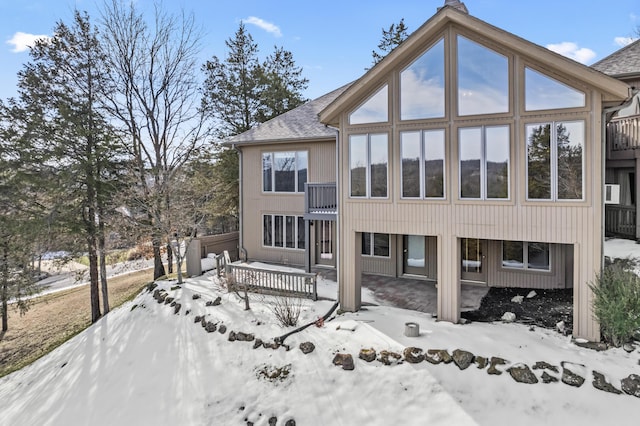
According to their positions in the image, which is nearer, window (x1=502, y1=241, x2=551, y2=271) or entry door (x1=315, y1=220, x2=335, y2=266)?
window (x1=502, y1=241, x2=551, y2=271)

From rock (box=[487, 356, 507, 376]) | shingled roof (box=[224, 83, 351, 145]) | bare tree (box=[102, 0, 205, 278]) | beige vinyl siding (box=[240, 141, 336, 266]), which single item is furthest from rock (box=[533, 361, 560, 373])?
bare tree (box=[102, 0, 205, 278])

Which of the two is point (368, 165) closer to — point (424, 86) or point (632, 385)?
point (424, 86)

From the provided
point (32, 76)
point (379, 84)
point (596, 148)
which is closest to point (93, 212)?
point (32, 76)

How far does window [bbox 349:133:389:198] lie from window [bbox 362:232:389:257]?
413 centimetres

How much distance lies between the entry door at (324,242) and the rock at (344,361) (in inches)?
283

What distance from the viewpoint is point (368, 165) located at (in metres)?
9.59

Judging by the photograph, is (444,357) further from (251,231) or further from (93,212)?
(93,212)

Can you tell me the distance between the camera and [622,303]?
6785 mm

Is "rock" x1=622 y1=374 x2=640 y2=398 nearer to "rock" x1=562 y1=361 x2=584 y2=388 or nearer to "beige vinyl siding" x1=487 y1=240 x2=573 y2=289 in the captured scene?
"rock" x1=562 y1=361 x2=584 y2=388

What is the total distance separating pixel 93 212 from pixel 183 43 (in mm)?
10096

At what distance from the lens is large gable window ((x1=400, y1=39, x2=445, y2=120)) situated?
8.70 m

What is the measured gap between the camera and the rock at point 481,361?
675cm

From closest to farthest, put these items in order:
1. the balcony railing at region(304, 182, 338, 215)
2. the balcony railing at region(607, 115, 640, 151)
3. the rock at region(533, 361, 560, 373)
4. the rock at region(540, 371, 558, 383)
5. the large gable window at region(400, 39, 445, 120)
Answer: the rock at region(540, 371, 558, 383) < the rock at region(533, 361, 560, 373) < the large gable window at region(400, 39, 445, 120) < the balcony railing at region(304, 182, 338, 215) < the balcony railing at region(607, 115, 640, 151)

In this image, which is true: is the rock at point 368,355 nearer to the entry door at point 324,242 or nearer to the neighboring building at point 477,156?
the neighboring building at point 477,156
